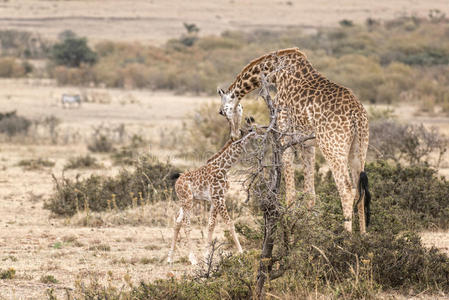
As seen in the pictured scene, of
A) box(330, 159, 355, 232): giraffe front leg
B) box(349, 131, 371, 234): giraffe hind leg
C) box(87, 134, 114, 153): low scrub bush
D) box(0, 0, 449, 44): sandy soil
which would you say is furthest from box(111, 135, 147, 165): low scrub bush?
box(0, 0, 449, 44): sandy soil

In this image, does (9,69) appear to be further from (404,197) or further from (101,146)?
(404,197)

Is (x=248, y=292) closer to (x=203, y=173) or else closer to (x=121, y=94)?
(x=203, y=173)

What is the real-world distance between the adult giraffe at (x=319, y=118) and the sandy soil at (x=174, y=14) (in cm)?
5301

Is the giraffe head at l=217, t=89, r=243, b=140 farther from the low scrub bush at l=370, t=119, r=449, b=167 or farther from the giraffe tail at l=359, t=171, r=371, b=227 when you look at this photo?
the low scrub bush at l=370, t=119, r=449, b=167

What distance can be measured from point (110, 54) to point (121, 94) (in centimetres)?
1759

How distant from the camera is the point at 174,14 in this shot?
7469cm

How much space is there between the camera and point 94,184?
1245 cm

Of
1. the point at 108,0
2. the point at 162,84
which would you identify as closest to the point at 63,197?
the point at 162,84

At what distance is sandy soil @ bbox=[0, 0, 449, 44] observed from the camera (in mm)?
66688

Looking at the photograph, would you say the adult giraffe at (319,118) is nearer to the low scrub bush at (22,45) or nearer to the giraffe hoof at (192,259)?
the giraffe hoof at (192,259)

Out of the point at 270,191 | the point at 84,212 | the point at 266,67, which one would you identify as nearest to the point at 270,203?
the point at 270,191

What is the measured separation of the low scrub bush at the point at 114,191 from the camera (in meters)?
11.7

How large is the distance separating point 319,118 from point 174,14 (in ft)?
223

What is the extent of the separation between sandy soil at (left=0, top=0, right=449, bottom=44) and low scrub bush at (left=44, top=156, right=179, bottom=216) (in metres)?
49.7
